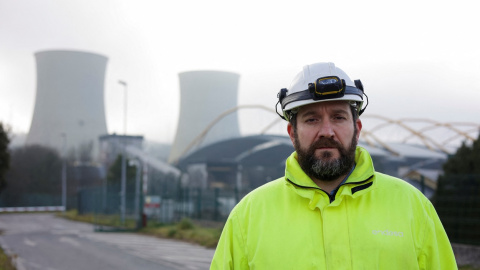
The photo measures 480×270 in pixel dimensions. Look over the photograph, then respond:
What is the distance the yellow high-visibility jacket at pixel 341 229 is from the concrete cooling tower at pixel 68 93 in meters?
41.2

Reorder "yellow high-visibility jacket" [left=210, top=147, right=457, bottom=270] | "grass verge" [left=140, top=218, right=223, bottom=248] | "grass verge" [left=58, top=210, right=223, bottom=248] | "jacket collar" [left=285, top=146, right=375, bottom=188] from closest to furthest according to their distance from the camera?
1. "yellow high-visibility jacket" [left=210, top=147, right=457, bottom=270]
2. "jacket collar" [left=285, top=146, right=375, bottom=188]
3. "grass verge" [left=140, top=218, right=223, bottom=248]
4. "grass verge" [left=58, top=210, right=223, bottom=248]

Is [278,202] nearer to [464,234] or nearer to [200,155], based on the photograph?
[464,234]

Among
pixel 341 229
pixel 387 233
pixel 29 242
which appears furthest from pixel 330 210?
pixel 29 242

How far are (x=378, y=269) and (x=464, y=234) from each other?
26.1 feet

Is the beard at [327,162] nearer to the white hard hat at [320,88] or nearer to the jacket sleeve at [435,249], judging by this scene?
the white hard hat at [320,88]

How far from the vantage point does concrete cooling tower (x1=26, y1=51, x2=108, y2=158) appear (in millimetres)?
41281

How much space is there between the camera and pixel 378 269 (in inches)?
71.8

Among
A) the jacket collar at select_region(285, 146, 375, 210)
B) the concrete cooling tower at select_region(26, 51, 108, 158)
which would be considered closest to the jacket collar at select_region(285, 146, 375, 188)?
the jacket collar at select_region(285, 146, 375, 210)

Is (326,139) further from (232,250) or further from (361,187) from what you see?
(232,250)

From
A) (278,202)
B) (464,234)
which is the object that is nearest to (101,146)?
(464,234)

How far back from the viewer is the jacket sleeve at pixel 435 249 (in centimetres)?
189

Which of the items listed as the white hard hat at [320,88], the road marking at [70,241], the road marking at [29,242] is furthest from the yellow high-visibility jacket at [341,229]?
the road marking at [29,242]

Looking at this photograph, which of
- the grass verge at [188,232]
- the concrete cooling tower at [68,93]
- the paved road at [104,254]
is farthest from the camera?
the concrete cooling tower at [68,93]

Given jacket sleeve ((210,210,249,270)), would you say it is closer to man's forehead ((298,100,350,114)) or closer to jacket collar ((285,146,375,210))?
jacket collar ((285,146,375,210))
